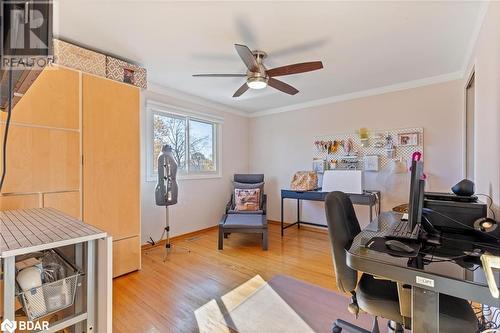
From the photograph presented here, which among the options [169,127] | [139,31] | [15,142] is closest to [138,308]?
[15,142]

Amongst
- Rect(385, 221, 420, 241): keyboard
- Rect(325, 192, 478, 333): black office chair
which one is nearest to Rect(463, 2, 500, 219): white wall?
Rect(385, 221, 420, 241): keyboard

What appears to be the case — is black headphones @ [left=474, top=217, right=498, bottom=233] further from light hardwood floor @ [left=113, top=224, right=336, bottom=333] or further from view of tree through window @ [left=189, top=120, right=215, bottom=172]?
view of tree through window @ [left=189, top=120, right=215, bottom=172]

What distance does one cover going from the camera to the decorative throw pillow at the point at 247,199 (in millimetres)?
3924

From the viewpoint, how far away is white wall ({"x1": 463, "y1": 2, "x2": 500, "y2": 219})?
1384 millimetres

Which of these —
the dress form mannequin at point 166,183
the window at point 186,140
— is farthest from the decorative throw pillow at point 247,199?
the dress form mannequin at point 166,183

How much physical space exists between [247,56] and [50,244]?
1.81 m

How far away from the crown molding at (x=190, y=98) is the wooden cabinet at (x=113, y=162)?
2.77ft

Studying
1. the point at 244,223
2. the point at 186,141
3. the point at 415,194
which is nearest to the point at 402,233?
the point at 415,194

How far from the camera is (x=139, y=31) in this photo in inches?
80.7

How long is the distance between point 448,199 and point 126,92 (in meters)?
2.92

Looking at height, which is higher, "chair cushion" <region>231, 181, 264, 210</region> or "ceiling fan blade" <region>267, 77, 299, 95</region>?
"ceiling fan blade" <region>267, 77, 299, 95</region>

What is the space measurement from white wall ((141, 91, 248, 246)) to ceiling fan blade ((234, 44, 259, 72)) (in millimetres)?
1869

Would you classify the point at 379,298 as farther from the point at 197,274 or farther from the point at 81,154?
the point at 81,154

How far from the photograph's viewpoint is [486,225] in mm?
1077
